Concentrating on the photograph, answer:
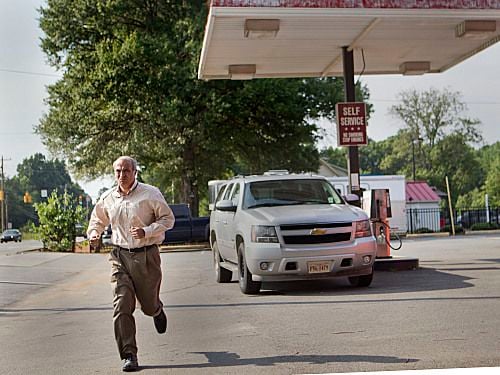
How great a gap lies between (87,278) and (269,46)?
21.6 ft

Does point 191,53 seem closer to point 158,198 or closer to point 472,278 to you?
point 472,278

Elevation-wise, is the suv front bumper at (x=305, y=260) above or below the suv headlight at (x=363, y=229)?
below

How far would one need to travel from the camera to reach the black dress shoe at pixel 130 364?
7.23 meters

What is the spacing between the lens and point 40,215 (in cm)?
3181

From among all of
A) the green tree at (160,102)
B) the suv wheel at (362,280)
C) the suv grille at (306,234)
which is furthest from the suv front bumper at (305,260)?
the green tree at (160,102)

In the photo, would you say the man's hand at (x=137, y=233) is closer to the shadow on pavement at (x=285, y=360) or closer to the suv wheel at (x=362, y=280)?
the shadow on pavement at (x=285, y=360)

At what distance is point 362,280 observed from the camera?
13.2m

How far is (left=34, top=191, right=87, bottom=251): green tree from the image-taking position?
1228 inches

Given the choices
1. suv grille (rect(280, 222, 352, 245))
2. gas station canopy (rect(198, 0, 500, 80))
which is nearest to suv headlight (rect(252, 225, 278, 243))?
suv grille (rect(280, 222, 352, 245))

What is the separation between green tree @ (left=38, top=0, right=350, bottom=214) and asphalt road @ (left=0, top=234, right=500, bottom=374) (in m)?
17.8

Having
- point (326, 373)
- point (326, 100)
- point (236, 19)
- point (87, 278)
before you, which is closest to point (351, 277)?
point (236, 19)

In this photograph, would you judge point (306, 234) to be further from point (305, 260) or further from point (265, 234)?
point (265, 234)

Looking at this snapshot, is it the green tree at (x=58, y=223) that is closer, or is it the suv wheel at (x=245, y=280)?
the suv wheel at (x=245, y=280)

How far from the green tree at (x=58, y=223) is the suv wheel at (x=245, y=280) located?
62.8 ft
